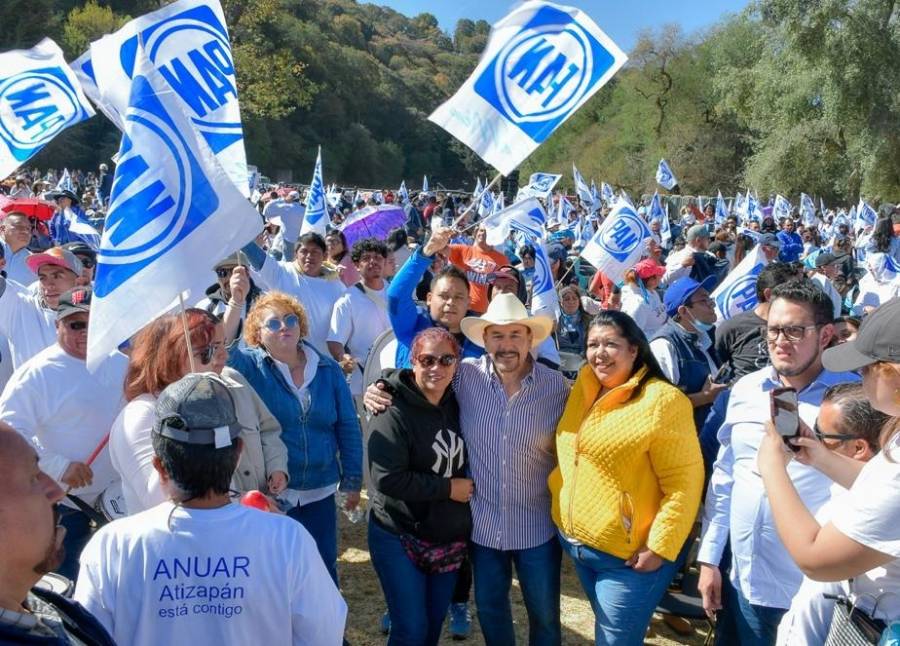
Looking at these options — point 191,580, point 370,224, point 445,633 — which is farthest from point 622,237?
point 191,580

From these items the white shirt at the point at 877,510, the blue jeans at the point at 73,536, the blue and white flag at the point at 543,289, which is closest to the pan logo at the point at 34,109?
the blue jeans at the point at 73,536

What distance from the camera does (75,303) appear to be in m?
3.55

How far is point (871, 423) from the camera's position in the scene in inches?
98.8

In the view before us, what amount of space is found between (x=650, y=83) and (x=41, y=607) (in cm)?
5497

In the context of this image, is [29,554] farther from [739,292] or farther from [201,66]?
[739,292]

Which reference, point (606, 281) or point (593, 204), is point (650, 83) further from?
point (606, 281)

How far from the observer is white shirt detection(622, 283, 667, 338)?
22.6ft

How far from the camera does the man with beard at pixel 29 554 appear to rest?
1.43m

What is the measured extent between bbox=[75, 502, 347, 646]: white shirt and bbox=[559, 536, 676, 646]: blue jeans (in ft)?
5.01

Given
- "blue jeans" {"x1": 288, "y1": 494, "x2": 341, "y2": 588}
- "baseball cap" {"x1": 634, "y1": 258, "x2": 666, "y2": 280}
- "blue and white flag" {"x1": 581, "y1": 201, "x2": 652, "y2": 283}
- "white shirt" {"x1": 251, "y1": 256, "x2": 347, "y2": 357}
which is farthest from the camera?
"blue and white flag" {"x1": 581, "y1": 201, "x2": 652, "y2": 283}

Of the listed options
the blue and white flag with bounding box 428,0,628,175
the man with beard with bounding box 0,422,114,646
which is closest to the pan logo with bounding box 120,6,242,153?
the blue and white flag with bounding box 428,0,628,175

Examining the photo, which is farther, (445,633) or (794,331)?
(445,633)

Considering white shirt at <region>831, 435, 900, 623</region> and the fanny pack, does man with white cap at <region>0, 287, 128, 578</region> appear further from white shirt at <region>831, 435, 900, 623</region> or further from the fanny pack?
white shirt at <region>831, 435, 900, 623</region>

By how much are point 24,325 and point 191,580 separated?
3190mm
